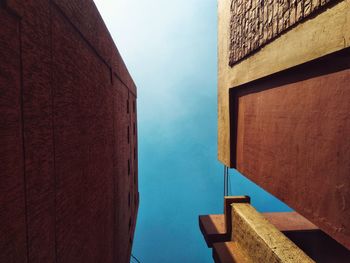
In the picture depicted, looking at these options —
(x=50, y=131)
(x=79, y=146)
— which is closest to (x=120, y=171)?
(x=79, y=146)

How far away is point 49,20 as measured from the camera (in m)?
2.85

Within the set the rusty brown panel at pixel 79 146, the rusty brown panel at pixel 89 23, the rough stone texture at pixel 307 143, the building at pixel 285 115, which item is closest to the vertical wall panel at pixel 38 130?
the rusty brown panel at pixel 79 146

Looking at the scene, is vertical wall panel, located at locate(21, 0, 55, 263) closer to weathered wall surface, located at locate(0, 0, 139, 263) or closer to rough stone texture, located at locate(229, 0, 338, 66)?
weathered wall surface, located at locate(0, 0, 139, 263)

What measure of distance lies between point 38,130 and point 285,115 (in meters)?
3.72

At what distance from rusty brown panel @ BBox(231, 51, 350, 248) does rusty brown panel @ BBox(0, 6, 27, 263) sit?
11.3ft

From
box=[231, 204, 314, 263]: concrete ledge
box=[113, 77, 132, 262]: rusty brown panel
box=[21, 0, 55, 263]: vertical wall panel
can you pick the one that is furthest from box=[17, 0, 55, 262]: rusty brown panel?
box=[113, 77, 132, 262]: rusty brown panel

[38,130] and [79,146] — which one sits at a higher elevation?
[38,130]

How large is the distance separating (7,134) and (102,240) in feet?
14.2

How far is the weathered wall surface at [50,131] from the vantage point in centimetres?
208

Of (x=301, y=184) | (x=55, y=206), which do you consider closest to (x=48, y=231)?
(x=55, y=206)

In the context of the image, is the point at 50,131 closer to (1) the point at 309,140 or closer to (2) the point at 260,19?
(1) the point at 309,140

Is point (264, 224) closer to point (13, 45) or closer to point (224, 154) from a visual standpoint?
point (224, 154)

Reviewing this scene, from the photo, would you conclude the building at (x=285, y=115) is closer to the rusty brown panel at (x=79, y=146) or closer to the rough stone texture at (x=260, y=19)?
the rough stone texture at (x=260, y=19)

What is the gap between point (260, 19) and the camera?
482 cm
